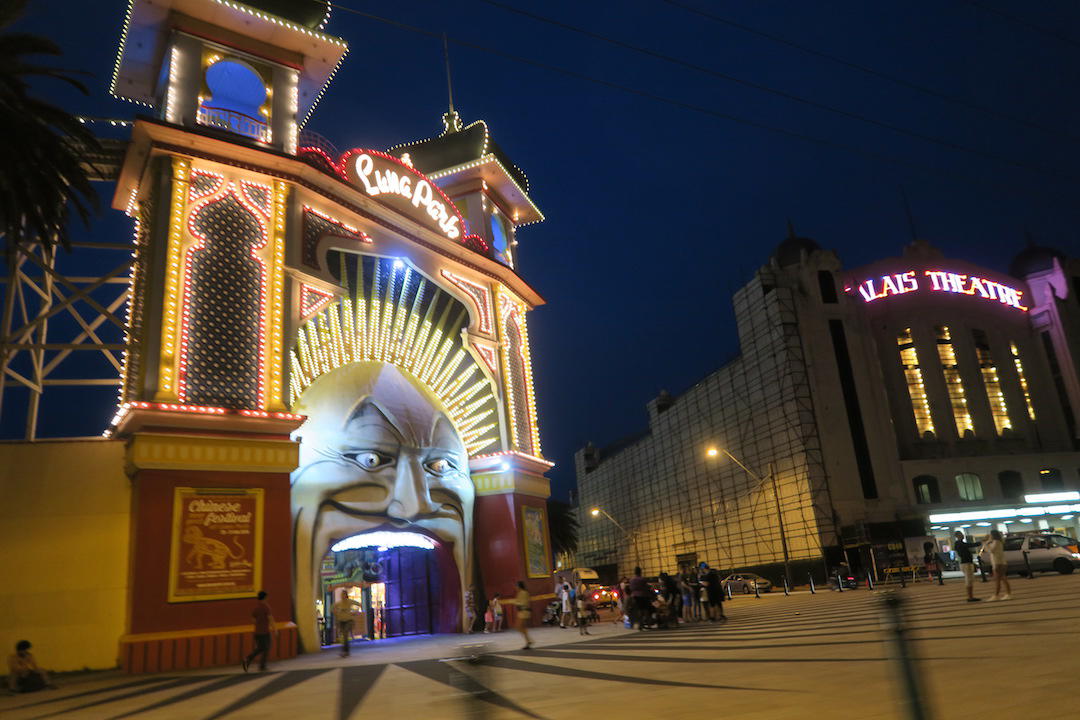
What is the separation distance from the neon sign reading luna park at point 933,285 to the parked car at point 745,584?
64.6 ft

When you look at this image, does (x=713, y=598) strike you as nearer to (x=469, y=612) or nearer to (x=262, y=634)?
(x=469, y=612)

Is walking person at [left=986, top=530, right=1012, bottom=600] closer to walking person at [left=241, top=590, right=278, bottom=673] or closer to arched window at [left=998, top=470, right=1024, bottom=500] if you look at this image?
walking person at [left=241, top=590, right=278, bottom=673]

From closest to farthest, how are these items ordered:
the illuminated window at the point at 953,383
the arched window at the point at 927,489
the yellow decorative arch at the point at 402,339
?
the yellow decorative arch at the point at 402,339
the arched window at the point at 927,489
the illuminated window at the point at 953,383

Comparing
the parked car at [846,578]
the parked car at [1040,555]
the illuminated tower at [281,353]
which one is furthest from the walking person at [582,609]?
the parked car at [846,578]

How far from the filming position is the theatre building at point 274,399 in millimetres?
16406

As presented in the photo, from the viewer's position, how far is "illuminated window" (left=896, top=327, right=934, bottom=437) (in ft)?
157

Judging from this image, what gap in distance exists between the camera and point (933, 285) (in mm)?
50781

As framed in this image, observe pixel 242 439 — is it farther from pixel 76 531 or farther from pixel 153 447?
pixel 76 531

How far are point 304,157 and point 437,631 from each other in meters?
15.6

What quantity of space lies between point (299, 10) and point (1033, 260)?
56.3m

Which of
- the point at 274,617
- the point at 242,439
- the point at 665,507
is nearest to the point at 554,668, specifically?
the point at 274,617

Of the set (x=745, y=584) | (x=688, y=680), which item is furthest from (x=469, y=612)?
(x=745, y=584)

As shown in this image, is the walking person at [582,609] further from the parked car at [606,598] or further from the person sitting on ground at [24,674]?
the parked car at [606,598]

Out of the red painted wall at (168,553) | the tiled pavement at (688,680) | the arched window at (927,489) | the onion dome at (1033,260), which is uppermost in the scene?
the onion dome at (1033,260)
